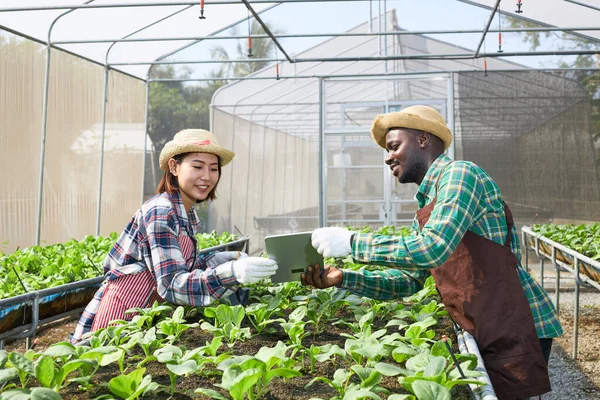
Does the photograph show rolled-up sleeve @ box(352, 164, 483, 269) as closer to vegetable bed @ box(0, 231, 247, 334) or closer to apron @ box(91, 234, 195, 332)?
apron @ box(91, 234, 195, 332)

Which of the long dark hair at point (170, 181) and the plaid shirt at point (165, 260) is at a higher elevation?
the long dark hair at point (170, 181)

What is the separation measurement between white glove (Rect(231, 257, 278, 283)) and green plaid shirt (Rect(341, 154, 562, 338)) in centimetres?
27

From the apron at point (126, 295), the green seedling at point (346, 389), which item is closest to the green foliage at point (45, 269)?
the apron at point (126, 295)

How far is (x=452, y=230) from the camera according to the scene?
1.82 meters

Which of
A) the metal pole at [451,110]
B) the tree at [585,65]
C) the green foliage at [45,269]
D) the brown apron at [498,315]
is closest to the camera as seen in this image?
the brown apron at [498,315]

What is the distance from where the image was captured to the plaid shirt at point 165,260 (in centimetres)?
207

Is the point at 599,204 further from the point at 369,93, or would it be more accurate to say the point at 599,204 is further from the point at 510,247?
the point at 510,247

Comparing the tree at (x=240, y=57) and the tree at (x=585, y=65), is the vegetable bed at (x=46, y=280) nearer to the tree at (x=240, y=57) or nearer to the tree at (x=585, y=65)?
the tree at (x=240, y=57)

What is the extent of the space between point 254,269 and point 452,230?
0.62 m

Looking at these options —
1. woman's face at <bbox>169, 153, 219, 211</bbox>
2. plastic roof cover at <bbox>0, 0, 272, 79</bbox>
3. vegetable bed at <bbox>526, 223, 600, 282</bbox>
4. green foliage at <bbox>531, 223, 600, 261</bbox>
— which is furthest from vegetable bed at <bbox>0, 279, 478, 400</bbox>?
plastic roof cover at <bbox>0, 0, 272, 79</bbox>

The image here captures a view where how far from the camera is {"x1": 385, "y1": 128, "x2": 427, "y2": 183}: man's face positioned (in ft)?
6.95

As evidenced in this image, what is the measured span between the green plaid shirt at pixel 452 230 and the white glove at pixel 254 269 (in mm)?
274

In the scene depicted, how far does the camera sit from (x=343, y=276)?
88.0 inches

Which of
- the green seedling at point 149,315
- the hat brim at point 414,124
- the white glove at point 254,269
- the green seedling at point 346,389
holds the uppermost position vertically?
the hat brim at point 414,124
